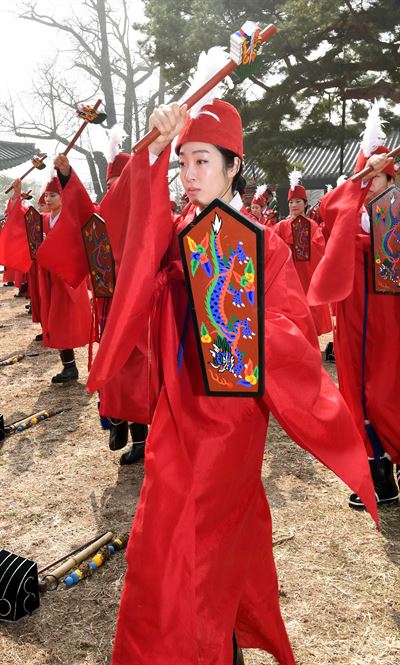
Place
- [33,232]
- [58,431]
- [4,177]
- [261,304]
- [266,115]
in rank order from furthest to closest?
[4,177] < [266,115] < [33,232] < [58,431] < [261,304]

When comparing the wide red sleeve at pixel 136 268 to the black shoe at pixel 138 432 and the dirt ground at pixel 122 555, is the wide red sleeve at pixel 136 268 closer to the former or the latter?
the dirt ground at pixel 122 555

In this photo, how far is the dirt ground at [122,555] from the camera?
2.31 m

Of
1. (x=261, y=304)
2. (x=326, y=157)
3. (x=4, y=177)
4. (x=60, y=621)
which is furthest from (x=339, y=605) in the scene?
(x=4, y=177)

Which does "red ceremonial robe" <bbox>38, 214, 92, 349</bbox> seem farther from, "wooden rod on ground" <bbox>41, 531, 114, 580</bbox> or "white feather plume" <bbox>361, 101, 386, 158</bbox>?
"white feather plume" <bbox>361, 101, 386, 158</bbox>

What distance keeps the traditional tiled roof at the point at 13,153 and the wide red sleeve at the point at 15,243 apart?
14268 mm

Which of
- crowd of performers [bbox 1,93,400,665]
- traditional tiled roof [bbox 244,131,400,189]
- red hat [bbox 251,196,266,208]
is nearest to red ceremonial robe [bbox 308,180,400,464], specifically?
crowd of performers [bbox 1,93,400,665]

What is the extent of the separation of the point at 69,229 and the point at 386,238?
1873 mm

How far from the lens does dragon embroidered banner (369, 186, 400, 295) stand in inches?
119

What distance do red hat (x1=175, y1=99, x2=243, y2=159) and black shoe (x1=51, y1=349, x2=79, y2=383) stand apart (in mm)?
4372

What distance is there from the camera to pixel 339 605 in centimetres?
249

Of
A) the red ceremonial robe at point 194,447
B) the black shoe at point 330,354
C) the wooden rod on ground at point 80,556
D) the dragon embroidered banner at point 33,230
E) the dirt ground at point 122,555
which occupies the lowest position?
the dirt ground at point 122,555

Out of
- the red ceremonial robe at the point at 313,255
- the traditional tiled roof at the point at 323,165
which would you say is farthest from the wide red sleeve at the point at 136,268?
the traditional tiled roof at the point at 323,165

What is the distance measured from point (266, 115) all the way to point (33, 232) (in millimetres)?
7907

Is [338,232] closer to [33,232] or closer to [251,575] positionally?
[251,575]
